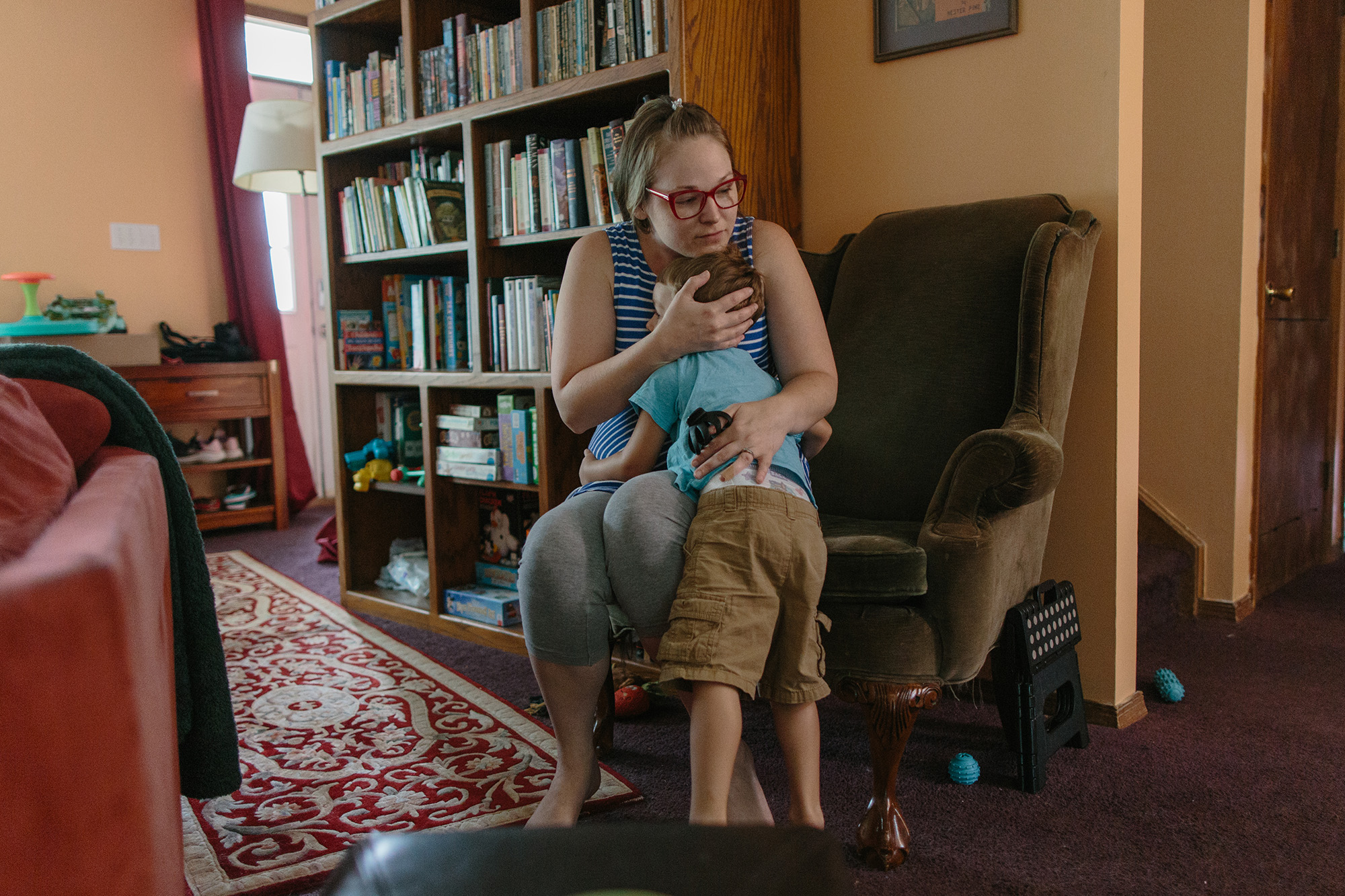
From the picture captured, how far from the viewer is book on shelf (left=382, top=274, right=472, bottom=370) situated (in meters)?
2.57

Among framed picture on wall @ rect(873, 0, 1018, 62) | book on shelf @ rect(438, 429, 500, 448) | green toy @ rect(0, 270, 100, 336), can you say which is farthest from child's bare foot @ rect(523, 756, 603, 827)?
green toy @ rect(0, 270, 100, 336)

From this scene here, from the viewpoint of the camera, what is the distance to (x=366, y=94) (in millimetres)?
2648

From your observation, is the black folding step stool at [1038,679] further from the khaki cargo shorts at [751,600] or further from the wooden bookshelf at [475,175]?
the wooden bookshelf at [475,175]

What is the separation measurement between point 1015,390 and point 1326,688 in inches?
42.0

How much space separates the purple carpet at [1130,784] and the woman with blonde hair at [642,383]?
0.94 ft

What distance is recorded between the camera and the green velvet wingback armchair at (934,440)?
1349mm

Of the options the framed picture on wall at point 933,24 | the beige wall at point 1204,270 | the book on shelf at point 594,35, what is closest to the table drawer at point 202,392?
the book on shelf at point 594,35

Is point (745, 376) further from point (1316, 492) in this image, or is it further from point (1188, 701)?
point (1316, 492)

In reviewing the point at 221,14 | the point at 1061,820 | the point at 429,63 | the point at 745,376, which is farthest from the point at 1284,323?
the point at 221,14

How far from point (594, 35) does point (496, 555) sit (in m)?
1.37

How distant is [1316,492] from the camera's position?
304 cm

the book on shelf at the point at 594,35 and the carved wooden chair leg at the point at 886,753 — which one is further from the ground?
the book on shelf at the point at 594,35

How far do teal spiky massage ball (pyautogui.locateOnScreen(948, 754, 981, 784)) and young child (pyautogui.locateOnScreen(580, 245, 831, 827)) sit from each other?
1.41 ft

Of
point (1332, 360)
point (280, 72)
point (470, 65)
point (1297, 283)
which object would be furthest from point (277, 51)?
point (1332, 360)
